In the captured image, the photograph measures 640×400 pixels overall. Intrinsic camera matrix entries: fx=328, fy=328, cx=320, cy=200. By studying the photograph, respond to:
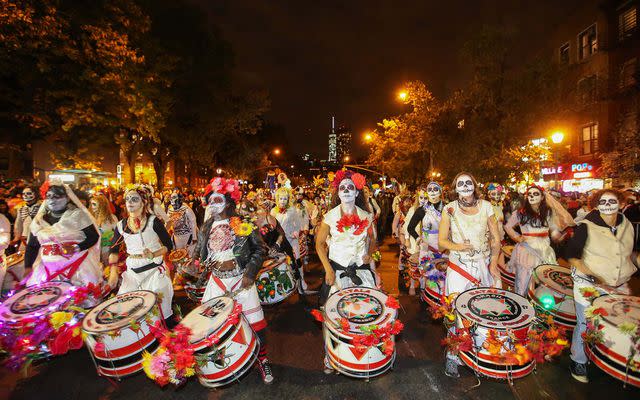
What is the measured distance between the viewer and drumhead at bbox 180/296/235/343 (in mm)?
3104

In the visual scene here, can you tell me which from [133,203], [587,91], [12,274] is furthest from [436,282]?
[587,91]

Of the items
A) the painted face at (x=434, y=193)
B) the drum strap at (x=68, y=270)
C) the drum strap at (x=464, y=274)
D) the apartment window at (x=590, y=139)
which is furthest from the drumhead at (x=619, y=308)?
the apartment window at (x=590, y=139)

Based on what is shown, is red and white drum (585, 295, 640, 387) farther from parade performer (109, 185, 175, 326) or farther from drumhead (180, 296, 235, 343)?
parade performer (109, 185, 175, 326)

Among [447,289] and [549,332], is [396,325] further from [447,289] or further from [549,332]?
[549,332]

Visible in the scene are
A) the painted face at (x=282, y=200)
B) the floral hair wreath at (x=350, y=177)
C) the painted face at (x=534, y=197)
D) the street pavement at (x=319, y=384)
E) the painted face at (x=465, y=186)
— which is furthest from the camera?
the painted face at (x=282, y=200)

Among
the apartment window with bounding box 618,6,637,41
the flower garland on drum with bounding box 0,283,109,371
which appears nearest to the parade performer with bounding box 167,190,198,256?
the flower garland on drum with bounding box 0,283,109,371

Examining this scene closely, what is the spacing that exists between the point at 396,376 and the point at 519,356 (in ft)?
4.81

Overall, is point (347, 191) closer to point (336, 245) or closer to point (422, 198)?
point (336, 245)

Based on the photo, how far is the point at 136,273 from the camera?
14.8ft

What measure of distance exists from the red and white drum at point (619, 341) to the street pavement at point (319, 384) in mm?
515

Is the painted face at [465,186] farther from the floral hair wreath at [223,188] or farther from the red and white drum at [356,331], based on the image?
the floral hair wreath at [223,188]

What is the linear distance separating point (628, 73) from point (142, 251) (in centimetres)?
2595

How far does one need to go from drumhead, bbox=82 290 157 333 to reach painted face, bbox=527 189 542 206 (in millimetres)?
5710

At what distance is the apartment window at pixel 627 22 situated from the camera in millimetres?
18500
